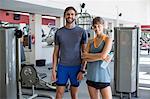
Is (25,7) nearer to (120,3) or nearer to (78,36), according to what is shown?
(78,36)

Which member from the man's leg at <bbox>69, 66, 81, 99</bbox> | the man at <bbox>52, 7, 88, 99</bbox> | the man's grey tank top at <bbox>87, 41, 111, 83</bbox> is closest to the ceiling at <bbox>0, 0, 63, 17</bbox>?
the man at <bbox>52, 7, 88, 99</bbox>

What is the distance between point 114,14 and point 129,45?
1123cm

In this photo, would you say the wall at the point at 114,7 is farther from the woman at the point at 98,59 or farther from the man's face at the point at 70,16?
the woman at the point at 98,59

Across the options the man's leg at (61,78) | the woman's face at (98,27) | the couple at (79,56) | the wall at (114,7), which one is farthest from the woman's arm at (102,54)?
the wall at (114,7)

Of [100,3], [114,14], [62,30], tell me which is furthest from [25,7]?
[114,14]

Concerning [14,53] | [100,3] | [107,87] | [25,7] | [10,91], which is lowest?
[10,91]

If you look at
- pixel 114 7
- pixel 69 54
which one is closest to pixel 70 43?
pixel 69 54

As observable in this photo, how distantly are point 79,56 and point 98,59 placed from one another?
249mm

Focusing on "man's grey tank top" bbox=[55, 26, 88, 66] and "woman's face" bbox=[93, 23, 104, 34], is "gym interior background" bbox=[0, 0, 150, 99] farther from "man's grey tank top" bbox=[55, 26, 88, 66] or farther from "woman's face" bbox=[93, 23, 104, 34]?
"woman's face" bbox=[93, 23, 104, 34]

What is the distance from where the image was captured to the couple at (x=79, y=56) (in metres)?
2.65

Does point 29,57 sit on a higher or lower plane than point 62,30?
lower

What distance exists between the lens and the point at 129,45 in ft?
14.7

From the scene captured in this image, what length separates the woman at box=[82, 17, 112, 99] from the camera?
8.62 ft

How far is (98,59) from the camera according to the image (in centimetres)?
262
